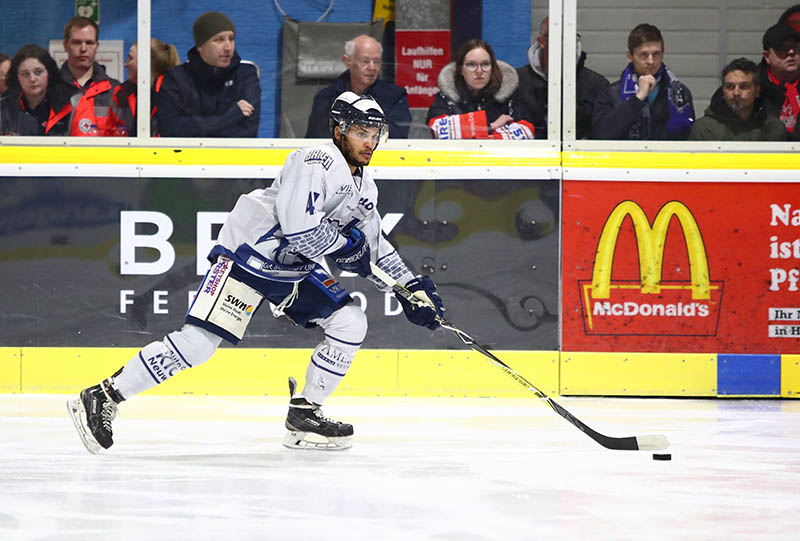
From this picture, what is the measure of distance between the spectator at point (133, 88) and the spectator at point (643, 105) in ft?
7.19

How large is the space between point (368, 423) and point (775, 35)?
2.85m

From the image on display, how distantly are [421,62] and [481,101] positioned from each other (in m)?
0.36

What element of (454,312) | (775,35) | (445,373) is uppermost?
(775,35)

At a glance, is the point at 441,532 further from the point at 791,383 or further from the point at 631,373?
the point at 791,383

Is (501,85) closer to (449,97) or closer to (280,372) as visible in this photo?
(449,97)

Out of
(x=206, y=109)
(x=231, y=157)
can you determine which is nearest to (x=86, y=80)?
(x=206, y=109)

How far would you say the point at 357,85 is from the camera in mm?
5707

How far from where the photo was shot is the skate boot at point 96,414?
4074 millimetres

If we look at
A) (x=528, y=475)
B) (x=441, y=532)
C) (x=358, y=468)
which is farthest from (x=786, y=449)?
(x=441, y=532)

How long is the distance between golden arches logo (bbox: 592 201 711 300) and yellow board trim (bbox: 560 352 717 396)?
315mm

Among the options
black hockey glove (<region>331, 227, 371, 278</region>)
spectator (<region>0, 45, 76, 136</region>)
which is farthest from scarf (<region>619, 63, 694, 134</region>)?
spectator (<region>0, 45, 76, 136</region>)

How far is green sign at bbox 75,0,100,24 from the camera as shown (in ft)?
19.2

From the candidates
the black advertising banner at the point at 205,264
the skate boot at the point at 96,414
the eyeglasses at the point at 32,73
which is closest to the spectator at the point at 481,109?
the black advertising banner at the point at 205,264

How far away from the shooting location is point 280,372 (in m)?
5.73
